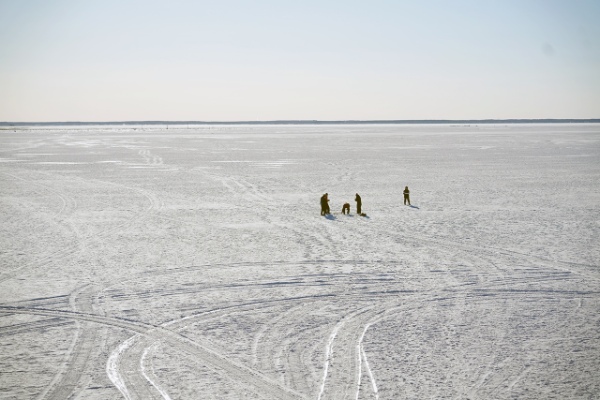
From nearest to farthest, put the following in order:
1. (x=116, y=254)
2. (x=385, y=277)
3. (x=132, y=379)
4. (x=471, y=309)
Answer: (x=132, y=379) → (x=471, y=309) → (x=385, y=277) → (x=116, y=254)

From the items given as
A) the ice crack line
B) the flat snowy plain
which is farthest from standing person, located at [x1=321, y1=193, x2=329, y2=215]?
the ice crack line

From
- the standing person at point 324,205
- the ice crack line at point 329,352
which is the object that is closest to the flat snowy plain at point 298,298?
the ice crack line at point 329,352

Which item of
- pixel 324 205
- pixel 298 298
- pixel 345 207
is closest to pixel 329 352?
pixel 298 298

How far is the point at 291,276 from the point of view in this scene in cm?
1264

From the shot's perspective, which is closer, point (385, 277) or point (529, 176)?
point (385, 277)

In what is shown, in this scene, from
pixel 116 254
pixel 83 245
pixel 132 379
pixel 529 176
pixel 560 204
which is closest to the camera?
pixel 132 379

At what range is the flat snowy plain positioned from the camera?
7.58 meters

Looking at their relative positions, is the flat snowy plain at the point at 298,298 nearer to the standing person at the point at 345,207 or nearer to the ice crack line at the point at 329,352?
the ice crack line at the point at 329,352

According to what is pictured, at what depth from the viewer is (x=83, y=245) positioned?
15859 millimetres

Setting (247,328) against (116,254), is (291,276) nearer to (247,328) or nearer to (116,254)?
(247,328)

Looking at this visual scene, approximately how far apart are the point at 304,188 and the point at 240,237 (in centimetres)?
1133

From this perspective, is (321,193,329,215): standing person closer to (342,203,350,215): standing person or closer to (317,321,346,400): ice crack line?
(342,203,350,215): standing person

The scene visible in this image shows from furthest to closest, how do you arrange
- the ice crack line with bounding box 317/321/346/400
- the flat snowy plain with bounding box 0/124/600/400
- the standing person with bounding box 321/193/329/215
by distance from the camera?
the standing person with bounding box 321/193/329/215 → the flat snowy plain with bounding box 0/124/600/400 → the ice crack line with bounding box 317/321/346/400

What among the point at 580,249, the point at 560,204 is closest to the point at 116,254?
the point at 580,249
